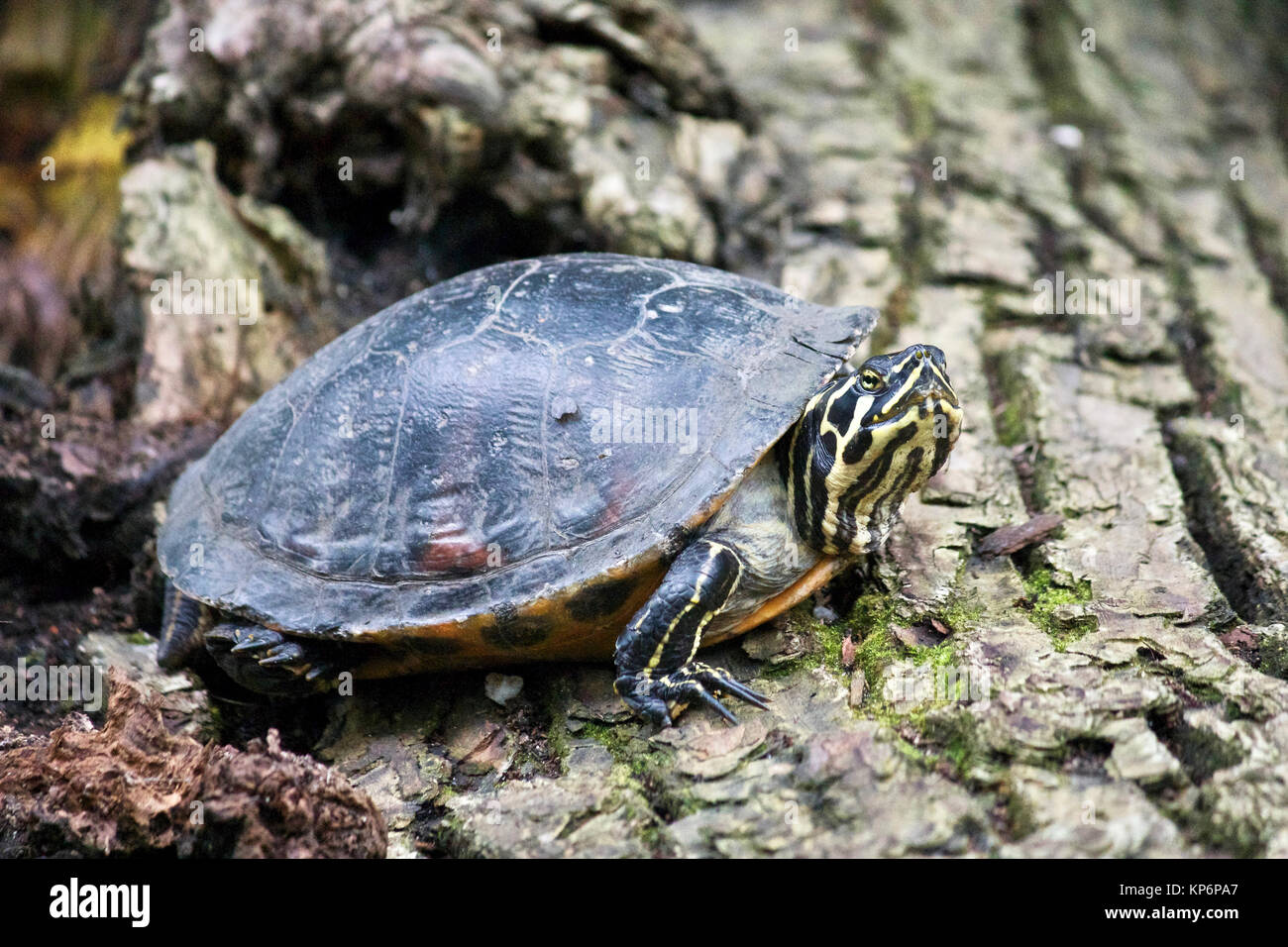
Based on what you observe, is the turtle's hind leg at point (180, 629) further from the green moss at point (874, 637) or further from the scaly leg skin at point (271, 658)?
the green moss at point (874, 637)

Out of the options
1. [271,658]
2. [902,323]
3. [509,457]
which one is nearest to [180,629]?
[271,658]

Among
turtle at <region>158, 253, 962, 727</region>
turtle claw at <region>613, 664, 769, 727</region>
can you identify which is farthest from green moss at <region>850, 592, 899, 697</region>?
turtle claw at <region>613, 664, 769, 727</region>

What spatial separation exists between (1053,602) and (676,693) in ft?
4.91

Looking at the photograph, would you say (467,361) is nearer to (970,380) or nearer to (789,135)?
(970,380)

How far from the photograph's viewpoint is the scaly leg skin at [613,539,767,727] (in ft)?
11.5

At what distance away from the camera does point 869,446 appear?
3604mm

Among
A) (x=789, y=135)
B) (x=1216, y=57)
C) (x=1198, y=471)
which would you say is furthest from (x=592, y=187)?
(x=1216, y=57)

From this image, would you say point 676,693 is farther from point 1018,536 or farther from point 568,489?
point 1018,536

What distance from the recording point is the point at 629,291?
13.5 ft

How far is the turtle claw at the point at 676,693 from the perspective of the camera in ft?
11.7

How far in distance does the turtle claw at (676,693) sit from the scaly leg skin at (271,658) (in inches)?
47.8

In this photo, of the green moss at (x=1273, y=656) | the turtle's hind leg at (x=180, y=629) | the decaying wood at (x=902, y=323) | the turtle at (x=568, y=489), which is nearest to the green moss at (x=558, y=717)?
the decaying wood at (x=902, y=323)
